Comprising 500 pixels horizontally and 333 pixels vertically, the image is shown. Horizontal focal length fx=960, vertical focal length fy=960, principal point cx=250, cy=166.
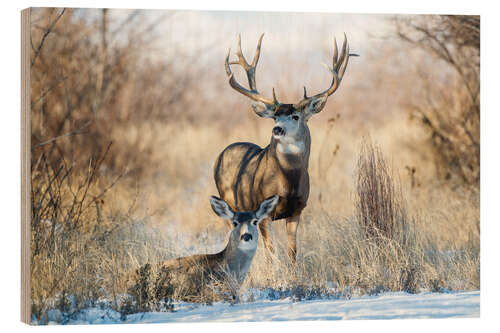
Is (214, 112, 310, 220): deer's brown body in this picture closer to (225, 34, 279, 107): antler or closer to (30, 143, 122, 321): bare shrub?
(225, 34, 279, 107): antler

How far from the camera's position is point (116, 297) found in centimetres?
984

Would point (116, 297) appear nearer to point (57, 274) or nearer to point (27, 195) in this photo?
point (57, 274)

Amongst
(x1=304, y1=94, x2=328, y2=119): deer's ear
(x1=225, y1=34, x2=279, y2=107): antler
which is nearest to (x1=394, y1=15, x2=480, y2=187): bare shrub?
(x1=304, y1=94, x2=328, y2=119): deer's ear

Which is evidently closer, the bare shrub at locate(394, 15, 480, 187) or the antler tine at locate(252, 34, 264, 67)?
the antler tine at locate(252, 34, 264, 67)

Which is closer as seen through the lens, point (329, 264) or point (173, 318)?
point (173, 318)

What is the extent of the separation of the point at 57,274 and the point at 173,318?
1.25 meters

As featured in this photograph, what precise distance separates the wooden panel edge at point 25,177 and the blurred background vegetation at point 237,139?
11 centimetres

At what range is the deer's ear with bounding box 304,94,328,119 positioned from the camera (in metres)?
10.5

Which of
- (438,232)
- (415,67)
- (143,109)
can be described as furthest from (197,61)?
(438,232)

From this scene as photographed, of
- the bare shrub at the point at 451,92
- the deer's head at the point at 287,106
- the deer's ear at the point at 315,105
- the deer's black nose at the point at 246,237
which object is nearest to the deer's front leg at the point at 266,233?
the deer's black nose at the point at 246,237

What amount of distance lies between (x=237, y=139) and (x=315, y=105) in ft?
7.55

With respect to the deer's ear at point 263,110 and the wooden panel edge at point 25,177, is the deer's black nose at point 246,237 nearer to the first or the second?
the deer's ear at point 263,110

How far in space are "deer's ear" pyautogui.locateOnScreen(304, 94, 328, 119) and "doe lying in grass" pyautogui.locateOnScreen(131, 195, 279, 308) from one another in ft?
3.92

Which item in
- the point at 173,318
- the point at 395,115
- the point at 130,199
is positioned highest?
the point at 395,115
